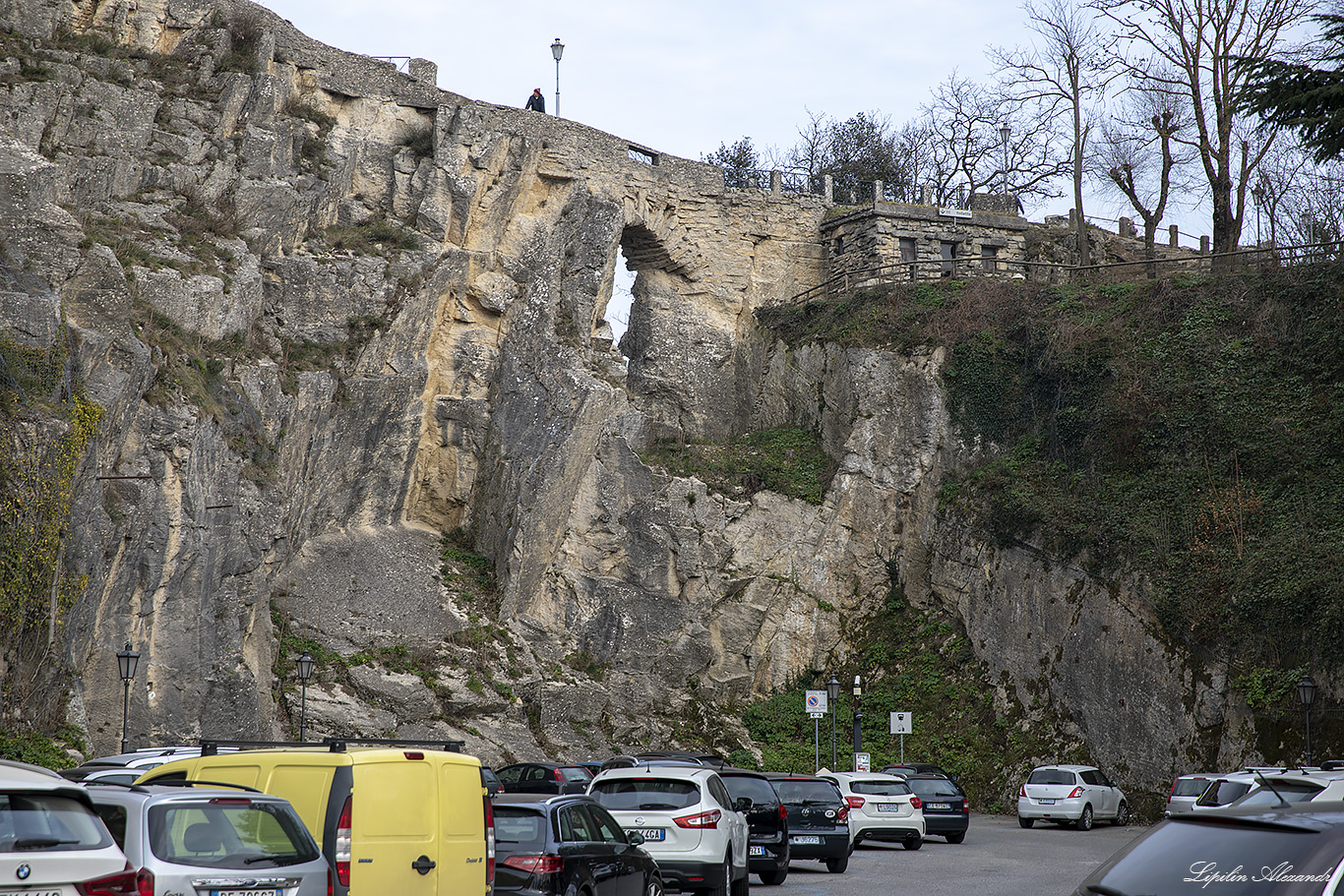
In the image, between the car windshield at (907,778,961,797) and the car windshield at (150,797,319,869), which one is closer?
the car windshield at (150,797,319,869)

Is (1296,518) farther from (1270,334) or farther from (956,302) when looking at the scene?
(956,302)

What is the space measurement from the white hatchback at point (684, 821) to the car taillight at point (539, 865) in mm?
2912

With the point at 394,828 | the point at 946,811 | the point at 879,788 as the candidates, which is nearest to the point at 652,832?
the point at 394,828

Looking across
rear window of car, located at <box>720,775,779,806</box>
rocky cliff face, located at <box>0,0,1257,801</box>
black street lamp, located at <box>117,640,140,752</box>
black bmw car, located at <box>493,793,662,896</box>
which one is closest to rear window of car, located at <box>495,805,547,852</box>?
A: black bmw car, located at <box>493,793,662,896</box>

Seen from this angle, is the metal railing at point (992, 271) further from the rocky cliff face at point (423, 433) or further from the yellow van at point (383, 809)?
the yellow van at point (383, 809)

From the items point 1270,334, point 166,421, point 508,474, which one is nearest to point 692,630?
point 508,474

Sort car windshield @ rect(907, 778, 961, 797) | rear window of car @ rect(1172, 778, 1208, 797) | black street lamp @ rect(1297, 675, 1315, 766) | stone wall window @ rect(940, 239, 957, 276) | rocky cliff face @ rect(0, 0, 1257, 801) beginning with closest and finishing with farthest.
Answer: rear window of car @ rect(1172, 778, 1208, 797)
black street lamp @ rect(1297, 675, 1315, 766)
car windshield @ rect(907, 778, 961, 797)
rocky cliff face @ rect(0, 0, 1257, 801)
stone wall window @ rect(940, 239, 957, 276)

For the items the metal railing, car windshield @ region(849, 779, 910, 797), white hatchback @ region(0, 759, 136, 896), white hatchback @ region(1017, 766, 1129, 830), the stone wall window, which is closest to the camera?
white hatchback @ region(0, 759, 136, 896)

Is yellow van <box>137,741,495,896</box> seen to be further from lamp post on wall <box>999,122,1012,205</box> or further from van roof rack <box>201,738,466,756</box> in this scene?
lamp post on wall <box>999,122,1012,205</box>

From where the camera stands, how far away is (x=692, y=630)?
29453 mm

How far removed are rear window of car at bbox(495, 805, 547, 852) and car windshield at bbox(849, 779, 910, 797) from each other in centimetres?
1094

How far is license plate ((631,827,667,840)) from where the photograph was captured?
39.6ft

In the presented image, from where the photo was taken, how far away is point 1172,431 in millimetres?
27438

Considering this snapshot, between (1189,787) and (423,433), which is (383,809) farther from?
(423,433)
